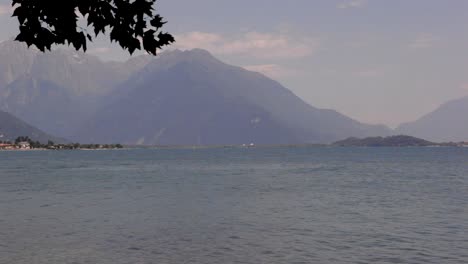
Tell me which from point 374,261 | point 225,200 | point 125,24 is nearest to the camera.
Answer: point 125,24

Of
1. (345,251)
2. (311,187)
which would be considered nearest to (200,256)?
(345,251)

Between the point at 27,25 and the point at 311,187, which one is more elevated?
the point at 27,25

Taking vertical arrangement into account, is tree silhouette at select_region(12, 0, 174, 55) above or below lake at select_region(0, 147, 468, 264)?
above

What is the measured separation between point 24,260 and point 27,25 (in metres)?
26.4

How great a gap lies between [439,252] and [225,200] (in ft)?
112

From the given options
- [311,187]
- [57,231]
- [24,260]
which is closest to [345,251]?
[24,260]

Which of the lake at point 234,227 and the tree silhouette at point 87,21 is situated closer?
the tree silhouette at point 87,21

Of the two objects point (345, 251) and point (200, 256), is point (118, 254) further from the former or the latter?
point (345, 251)

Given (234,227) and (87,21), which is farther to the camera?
(234,227)

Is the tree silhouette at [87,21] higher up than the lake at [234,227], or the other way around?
the tree silhouette at [87,21]

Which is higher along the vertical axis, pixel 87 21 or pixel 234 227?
pixel 87 21

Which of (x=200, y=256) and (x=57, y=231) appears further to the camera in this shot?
(x=57, y=231)

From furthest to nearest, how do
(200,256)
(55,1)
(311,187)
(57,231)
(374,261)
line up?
(311,187) → (57,231) → (200,256) → (374,261) → (55,1)

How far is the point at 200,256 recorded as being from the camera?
3266cm
